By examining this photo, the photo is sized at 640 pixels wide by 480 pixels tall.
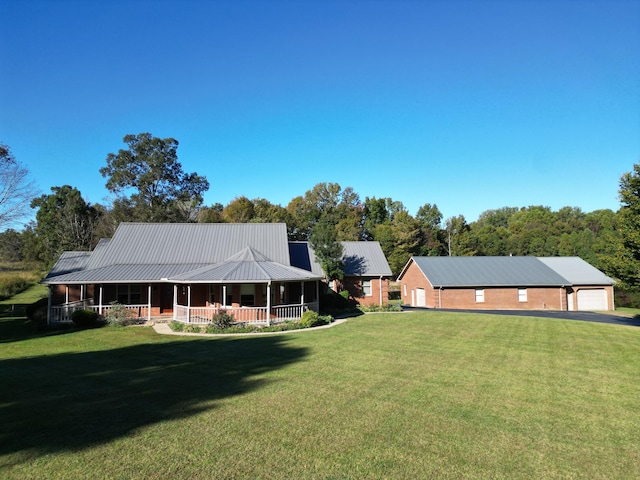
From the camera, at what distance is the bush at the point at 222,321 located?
1952 centimetres

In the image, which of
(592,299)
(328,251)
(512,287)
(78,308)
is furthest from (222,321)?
(592,299)

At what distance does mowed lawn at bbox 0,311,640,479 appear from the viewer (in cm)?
555

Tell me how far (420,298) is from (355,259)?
775 cm

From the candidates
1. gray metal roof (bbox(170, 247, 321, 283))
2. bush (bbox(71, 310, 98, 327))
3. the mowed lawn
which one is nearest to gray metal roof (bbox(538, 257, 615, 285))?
the mowed lawn

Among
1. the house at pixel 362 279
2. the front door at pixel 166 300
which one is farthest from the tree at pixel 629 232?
the front door at pixel 166 300

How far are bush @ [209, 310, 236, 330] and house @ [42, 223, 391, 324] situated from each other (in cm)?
62

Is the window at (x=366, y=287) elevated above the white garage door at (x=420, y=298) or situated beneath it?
elevated above

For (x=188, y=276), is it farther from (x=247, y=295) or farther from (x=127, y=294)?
(x=127, y=294)

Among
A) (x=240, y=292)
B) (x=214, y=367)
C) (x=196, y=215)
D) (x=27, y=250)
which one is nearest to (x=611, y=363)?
(x=214, y=367)

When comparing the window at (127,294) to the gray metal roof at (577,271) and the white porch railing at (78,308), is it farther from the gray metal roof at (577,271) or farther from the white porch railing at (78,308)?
the gray metal roof at (577,271)

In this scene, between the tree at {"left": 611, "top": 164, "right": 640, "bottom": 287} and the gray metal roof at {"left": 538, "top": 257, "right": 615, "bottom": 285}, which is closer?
the tree at {"left": 611, "top": 164, "right": 640, "bottom": 287}

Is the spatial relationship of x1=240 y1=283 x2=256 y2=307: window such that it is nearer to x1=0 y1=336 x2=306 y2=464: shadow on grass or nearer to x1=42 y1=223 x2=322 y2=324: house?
x1=42 y1=223 x2=322 y2=324: house

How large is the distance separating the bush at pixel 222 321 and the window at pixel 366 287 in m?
14.3

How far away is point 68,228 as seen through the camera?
164 feet
